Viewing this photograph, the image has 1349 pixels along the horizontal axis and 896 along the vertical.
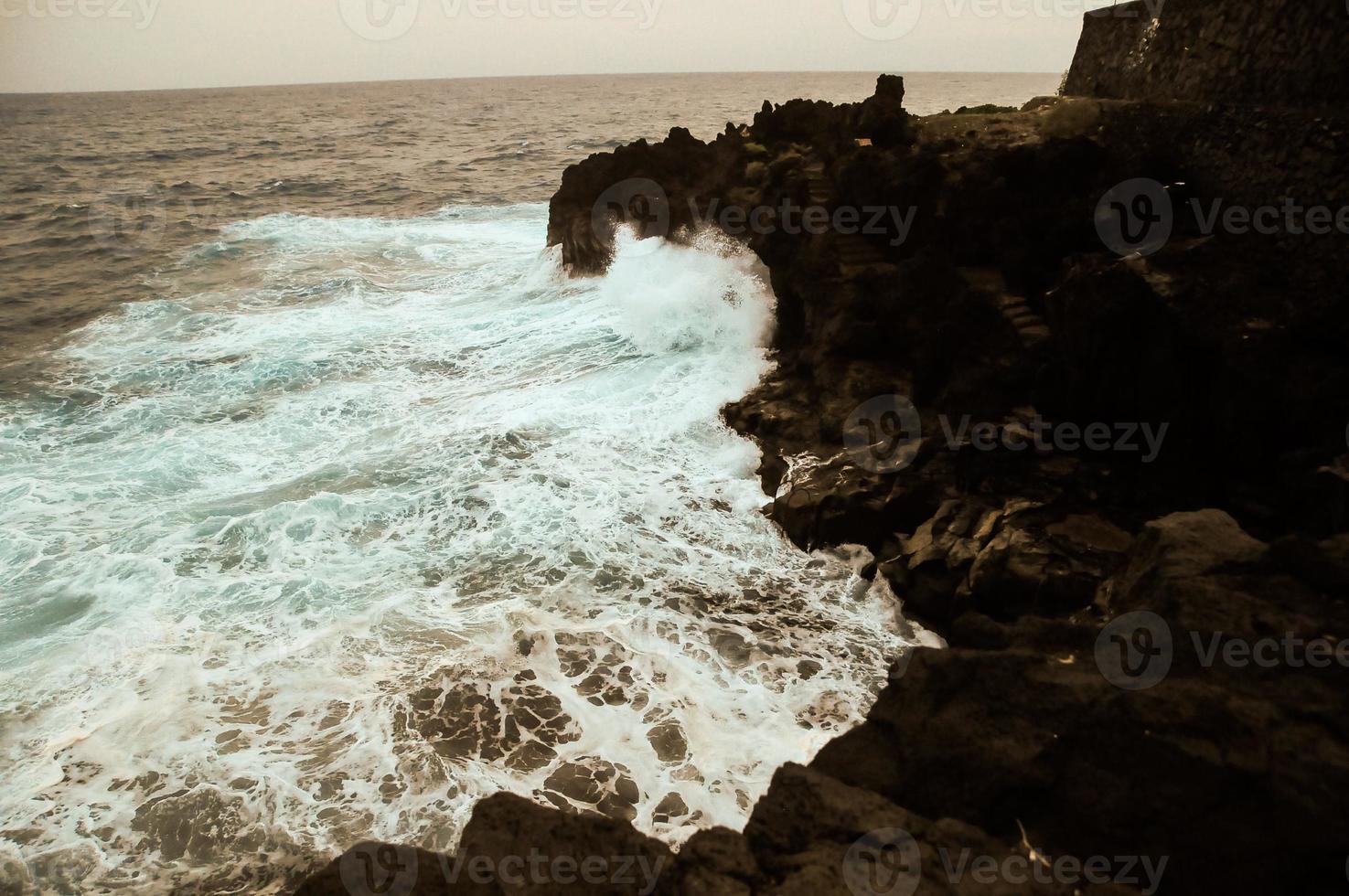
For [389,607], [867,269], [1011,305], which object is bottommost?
[389,607]

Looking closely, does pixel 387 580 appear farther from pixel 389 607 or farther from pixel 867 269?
pixel 867 269

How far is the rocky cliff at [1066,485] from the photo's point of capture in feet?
10.5

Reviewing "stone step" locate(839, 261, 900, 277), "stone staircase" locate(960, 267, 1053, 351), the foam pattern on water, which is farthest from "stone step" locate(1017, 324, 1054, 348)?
the foam pattern on water

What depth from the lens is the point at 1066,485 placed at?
711 centimetres

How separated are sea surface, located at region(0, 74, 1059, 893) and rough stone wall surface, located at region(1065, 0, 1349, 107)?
5690 millimetres

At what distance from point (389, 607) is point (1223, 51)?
984cm

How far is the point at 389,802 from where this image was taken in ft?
16.6

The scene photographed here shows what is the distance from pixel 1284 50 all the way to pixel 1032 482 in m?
4.60

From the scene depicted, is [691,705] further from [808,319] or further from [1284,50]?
[1284,50]

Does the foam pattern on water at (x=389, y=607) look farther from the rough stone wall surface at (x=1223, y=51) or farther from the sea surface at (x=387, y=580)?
the rough stone wall surface at (x=1223, y=51)

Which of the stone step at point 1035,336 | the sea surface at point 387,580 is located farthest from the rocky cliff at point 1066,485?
the sea surface at point 387,580

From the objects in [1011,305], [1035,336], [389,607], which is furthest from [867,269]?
[389,607]

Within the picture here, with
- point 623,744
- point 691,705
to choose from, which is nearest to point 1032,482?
point 691,705

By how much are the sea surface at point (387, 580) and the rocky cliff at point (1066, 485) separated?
1288 mm
